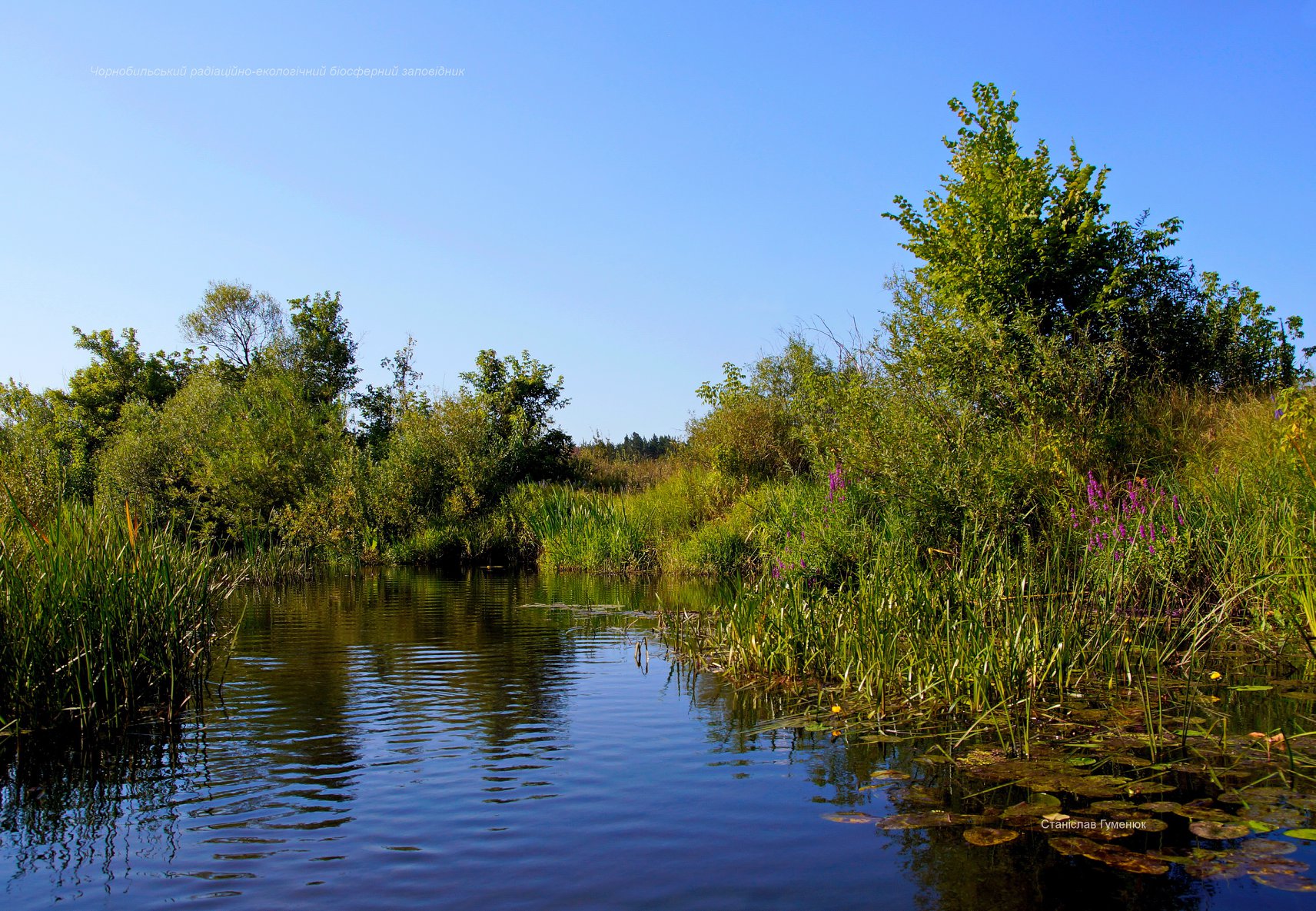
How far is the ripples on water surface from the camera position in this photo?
14.0 ft

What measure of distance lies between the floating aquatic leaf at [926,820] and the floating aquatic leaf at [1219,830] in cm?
103

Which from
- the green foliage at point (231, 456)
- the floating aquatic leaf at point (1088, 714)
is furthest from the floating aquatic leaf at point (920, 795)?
the green foliage at point (231, 456)

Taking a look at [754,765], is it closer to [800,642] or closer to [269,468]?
[800,642]

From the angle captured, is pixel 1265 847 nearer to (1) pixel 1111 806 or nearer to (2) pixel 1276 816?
(2) pixel 1276 816

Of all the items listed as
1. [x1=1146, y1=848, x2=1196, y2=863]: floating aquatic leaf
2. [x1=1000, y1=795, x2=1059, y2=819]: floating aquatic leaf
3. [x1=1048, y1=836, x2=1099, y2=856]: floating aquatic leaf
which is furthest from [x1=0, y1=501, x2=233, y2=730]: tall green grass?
[x1=1146, y1=848, x2=1196, y2=863]: floating aquatic leaf

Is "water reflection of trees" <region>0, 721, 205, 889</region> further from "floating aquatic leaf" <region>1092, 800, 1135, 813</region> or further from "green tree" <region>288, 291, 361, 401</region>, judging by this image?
"green tree" <region>288, 291, 361, 401</region>

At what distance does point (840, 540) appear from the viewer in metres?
13.1

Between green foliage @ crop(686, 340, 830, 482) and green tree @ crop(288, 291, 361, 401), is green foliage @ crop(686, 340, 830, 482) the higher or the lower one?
the lower one

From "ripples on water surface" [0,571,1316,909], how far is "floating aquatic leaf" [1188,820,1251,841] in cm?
39

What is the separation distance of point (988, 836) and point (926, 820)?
38cm

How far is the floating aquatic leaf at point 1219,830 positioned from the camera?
446 cm

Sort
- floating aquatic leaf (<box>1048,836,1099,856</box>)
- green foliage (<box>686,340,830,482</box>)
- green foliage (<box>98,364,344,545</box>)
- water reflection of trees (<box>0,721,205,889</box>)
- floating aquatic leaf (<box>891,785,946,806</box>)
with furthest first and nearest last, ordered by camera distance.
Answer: green foliage (<box>98,364,344,545</box>) < green foliage (<box>686,340,830,482</box>) < floating aquatic leaf (<box>891,785,946,806</box>) < water reflection of trees (<box>0,721,205,889</box>) < floating aquatic leaf (<box>1048,836,1099,856</box>)

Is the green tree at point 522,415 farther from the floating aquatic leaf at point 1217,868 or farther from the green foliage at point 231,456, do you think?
the floating aquatic leaf at point 1217,868

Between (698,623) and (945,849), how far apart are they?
280 inches
